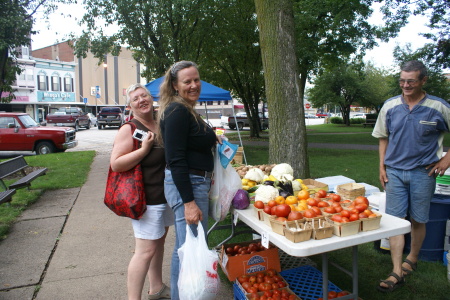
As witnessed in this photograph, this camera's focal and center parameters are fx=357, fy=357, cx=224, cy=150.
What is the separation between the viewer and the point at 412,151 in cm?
307

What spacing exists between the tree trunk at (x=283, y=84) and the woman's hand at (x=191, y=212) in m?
3.01

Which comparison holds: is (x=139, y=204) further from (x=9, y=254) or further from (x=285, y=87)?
(x=285, y=87)

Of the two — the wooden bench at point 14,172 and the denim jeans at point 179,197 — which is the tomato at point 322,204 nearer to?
the denim jeans at point 179,197

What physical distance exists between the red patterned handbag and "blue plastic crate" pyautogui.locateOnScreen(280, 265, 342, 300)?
1515mm

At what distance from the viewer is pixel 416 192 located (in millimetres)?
3119

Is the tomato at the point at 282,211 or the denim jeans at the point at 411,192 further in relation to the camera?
the denim jeans at the point at 411,192

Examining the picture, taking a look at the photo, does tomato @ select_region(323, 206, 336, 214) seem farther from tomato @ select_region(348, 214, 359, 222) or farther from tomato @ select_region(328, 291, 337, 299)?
tomato @ select_region(328, 291, 337, 299)

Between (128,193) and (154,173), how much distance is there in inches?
9.2

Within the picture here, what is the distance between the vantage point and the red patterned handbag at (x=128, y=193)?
2457 millimetres

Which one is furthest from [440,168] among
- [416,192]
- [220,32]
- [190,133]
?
[220,32]

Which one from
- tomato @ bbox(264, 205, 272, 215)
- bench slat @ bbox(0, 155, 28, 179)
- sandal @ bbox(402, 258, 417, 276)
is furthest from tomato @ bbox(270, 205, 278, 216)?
bench slat @ bbox(0, 155, 28, 179)

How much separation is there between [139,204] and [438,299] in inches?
103

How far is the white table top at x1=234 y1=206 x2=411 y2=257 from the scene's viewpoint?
2.09 metres

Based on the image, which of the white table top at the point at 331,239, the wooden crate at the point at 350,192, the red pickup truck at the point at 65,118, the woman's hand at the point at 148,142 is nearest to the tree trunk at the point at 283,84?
the wooden crate at the point at 350,192
